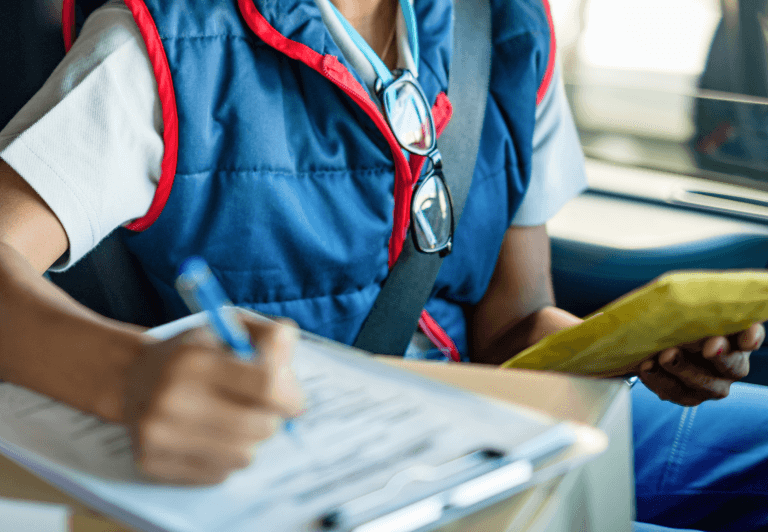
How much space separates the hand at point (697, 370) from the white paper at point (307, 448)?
31 cm

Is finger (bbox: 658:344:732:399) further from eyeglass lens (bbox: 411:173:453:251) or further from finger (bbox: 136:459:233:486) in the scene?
finger (bbox: 136:459:233:486)

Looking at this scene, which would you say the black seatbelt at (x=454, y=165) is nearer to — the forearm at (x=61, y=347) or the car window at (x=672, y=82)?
the forearm at (x=61, y=347)

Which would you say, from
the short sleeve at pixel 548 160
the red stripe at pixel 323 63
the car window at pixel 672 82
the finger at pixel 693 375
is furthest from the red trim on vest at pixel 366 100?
the car window at pixel 672 82

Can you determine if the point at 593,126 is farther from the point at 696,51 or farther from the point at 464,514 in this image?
the point at 464,514

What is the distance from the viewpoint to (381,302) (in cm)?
85

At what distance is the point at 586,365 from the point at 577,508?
0.70 feet

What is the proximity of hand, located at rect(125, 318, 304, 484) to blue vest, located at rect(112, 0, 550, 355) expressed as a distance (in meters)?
0.39

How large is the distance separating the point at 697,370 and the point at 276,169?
0.47 metres

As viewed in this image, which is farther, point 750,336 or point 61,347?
point 750,336

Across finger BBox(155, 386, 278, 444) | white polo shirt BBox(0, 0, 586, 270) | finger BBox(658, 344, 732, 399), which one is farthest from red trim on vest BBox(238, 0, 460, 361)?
finger BBox(155, 386, 278, 444)

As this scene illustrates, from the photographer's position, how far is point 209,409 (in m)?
0.36

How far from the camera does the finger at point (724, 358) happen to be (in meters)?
0.65

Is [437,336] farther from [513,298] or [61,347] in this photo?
[61,347]

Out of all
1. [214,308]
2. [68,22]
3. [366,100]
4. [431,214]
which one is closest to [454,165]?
[431,214]
